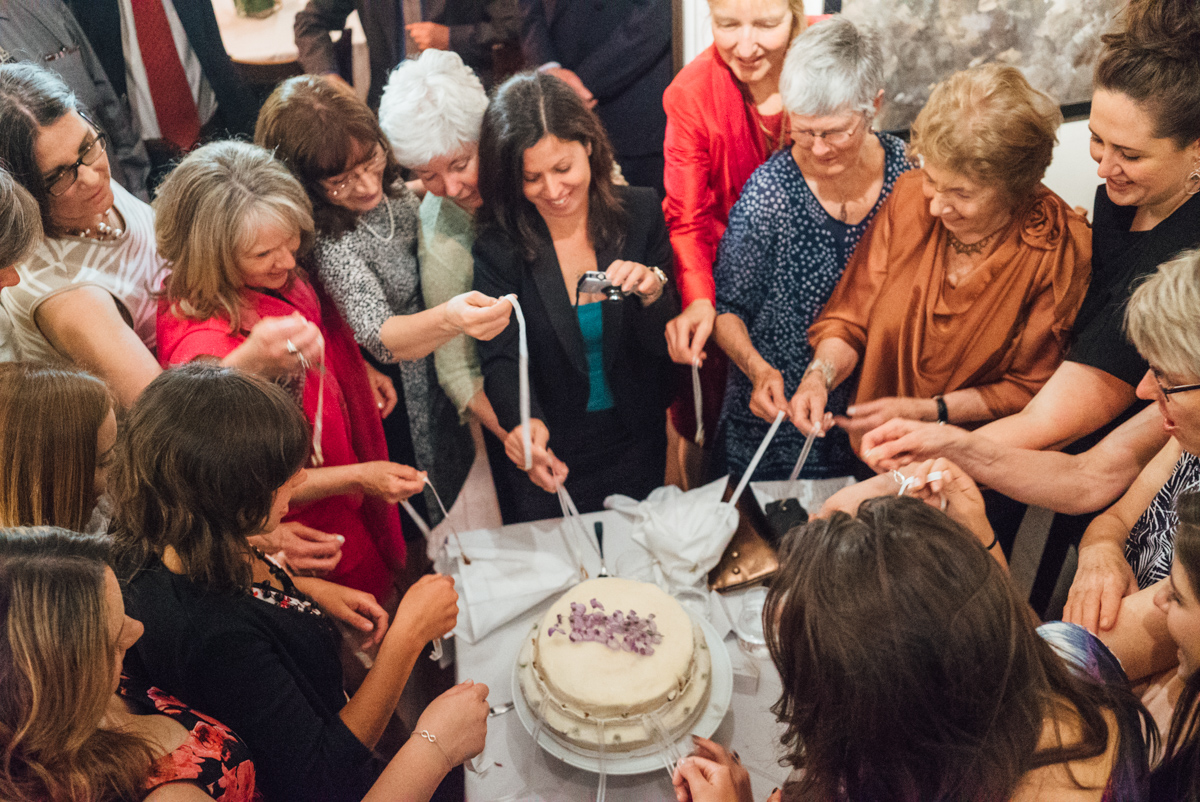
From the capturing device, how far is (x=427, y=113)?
6.81ft

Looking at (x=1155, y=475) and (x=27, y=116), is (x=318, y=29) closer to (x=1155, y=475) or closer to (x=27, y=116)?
(x=27, y=116)

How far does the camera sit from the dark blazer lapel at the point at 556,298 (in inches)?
85.2

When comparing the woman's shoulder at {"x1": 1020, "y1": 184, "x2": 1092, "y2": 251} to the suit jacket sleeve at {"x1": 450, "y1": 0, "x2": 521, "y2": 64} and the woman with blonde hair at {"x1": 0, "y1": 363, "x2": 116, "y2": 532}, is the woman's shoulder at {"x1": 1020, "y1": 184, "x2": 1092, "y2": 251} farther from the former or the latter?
the woman with blonde hair at {"x1": 0, "y1": 363, "x2": 116, "y2": 532}

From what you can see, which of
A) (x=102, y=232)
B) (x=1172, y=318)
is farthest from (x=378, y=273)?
(x=1172, y=318)

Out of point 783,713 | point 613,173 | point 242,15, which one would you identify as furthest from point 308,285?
point 783,713

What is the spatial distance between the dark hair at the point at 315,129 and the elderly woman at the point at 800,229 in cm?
108

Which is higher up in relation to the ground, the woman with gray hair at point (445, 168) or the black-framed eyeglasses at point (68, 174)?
the black-framed eyeglasses at point (68, 174)

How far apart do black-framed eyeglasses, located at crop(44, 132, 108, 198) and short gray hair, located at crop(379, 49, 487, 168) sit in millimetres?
701

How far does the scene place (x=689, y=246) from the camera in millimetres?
2471

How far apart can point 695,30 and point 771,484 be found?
1.71 metres

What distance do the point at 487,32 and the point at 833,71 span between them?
1.25 meters

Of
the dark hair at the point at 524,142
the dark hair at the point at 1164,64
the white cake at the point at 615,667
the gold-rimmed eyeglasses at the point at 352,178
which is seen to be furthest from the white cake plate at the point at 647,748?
the dark hair at the point at 1164,64

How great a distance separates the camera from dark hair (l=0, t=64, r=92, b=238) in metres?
1.60

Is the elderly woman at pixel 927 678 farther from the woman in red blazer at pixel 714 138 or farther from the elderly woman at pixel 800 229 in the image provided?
the woman in red blazer at pixel 714 138
